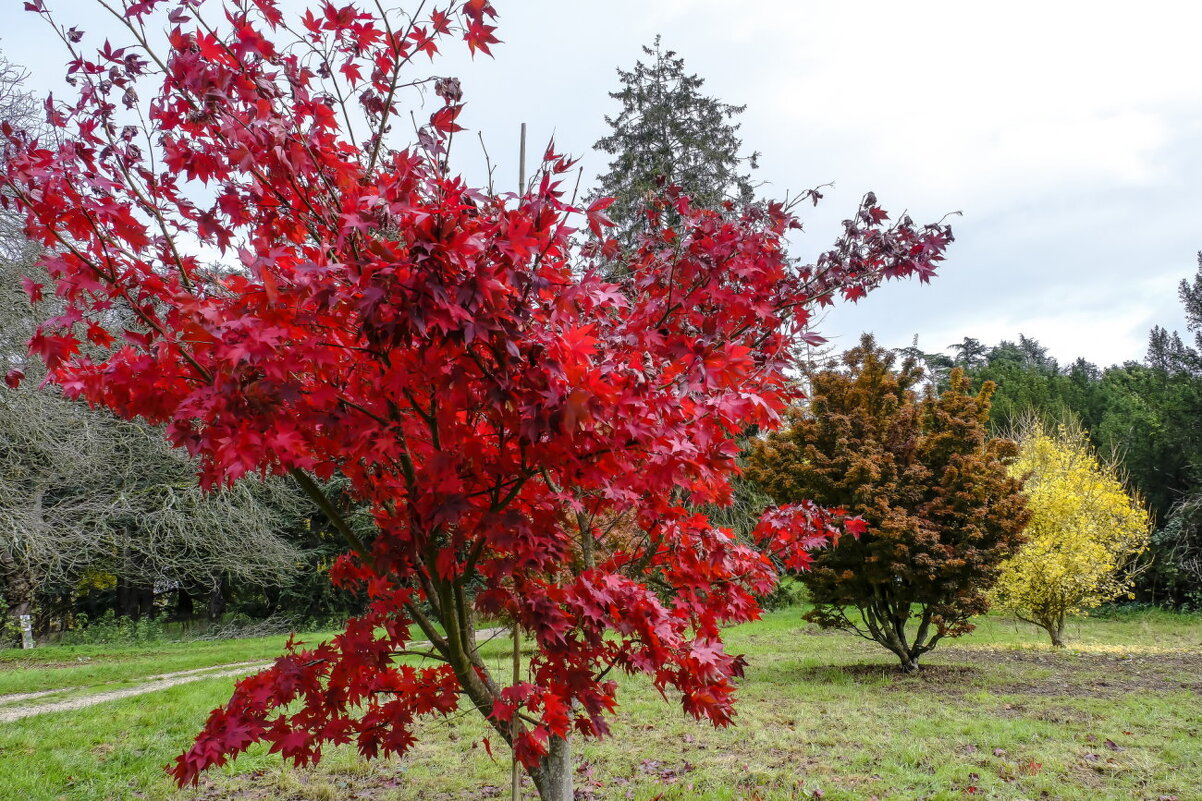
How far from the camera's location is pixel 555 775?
9.60 ft

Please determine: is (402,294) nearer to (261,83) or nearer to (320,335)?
(320,335)

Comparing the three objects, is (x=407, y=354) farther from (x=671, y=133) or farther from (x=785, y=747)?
(x=671, y=133)

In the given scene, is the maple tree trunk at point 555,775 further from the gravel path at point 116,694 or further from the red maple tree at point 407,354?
the gravel path at point 116,694

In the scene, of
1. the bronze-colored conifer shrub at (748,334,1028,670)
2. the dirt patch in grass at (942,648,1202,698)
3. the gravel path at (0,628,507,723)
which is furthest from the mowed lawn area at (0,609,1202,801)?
the bronze-colored conifer shrub at (748,334,1028,670)

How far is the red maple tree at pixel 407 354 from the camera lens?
179cm

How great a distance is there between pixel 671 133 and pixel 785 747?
14630 mm

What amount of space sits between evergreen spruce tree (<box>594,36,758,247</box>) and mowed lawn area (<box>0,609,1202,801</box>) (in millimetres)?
11664

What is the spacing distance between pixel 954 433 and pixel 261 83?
8513 millimetres

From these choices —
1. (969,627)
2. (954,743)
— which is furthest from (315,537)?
(954,743)

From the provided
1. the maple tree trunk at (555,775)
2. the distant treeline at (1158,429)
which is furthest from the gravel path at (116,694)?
the distant treeline at (1158,429)

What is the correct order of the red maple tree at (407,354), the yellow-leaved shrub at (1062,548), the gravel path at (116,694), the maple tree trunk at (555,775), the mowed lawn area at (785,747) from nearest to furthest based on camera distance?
the red maple tree at (407,354) → the maple tree trunk at (555,775) → the mowed lawn area at (785,747) → the gravel path at (116,694) → the yellow-leaved shrub at (1062,548)

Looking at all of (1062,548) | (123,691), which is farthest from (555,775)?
(1062,548)

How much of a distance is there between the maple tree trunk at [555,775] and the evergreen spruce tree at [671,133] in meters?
14.4

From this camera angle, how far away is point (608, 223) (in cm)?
232
